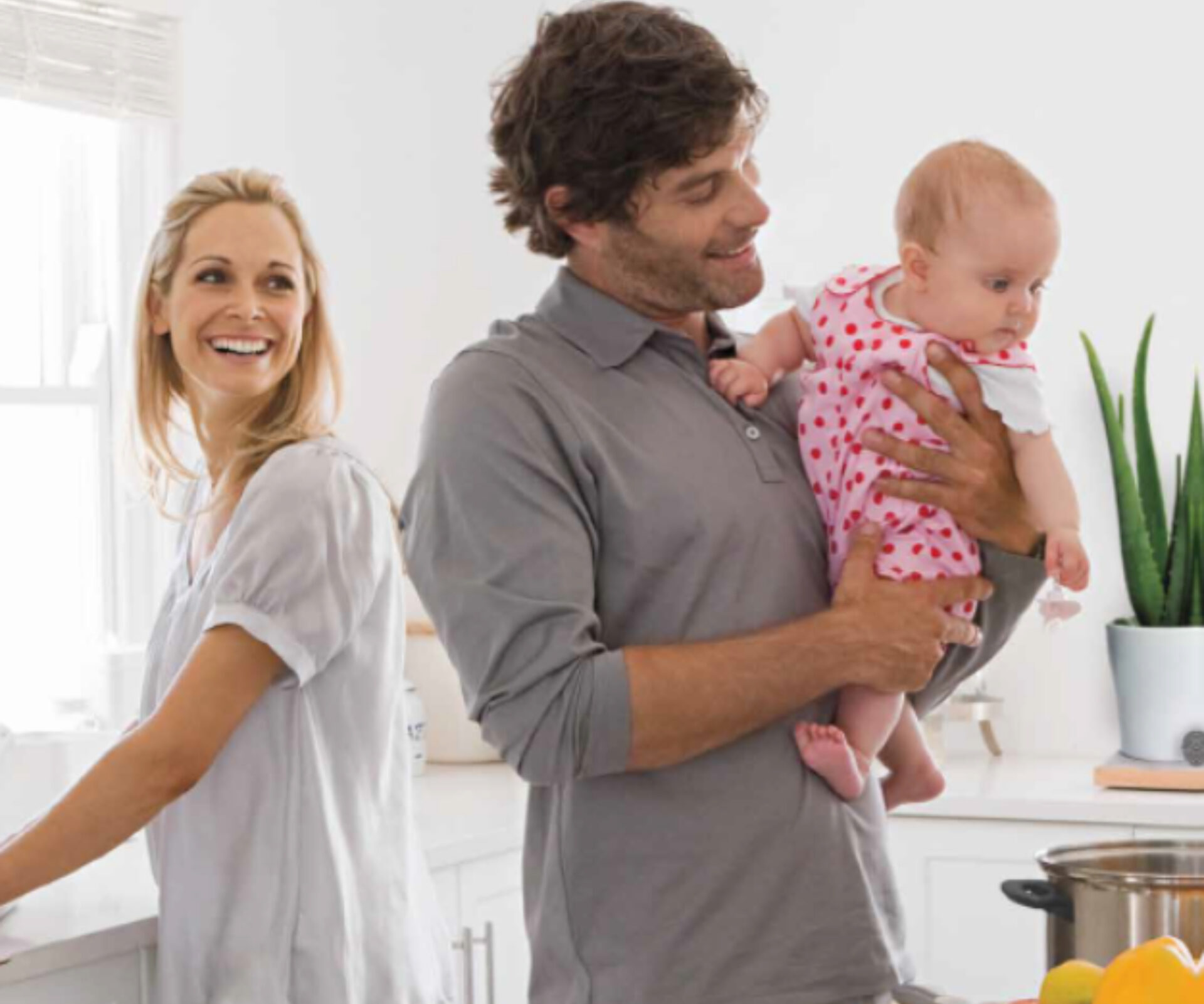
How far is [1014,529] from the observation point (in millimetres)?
1759

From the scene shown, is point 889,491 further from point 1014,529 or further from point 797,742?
point 797,742

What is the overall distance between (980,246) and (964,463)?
7.8 inches

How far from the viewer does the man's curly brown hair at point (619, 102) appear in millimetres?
1646

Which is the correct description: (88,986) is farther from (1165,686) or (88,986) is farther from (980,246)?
(1165,686)

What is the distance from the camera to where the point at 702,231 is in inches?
65.4

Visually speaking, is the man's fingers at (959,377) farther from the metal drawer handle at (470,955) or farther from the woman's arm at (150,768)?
the metal drawer handle at (470,955)

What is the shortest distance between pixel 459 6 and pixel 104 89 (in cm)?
93

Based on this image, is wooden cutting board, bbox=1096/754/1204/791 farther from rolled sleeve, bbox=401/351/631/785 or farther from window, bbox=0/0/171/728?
rolled sleeve, bbox=401/351/631/785

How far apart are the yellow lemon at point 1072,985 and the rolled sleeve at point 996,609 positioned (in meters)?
0.52

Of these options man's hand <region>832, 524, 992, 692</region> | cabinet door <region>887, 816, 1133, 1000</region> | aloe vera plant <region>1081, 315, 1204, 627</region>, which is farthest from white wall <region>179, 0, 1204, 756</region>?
man's hand <region>832, 524, 992, 692</region>

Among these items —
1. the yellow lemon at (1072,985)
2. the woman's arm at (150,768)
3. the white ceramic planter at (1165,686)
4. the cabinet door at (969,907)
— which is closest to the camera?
the yellow lemon at (1072,985)

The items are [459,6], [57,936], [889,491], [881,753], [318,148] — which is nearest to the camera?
[889,491]

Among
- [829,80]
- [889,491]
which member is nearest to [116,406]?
[829,80]

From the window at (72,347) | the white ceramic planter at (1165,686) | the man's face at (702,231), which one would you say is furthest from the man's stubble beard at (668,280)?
the white ceramic planter at (1165,686)
